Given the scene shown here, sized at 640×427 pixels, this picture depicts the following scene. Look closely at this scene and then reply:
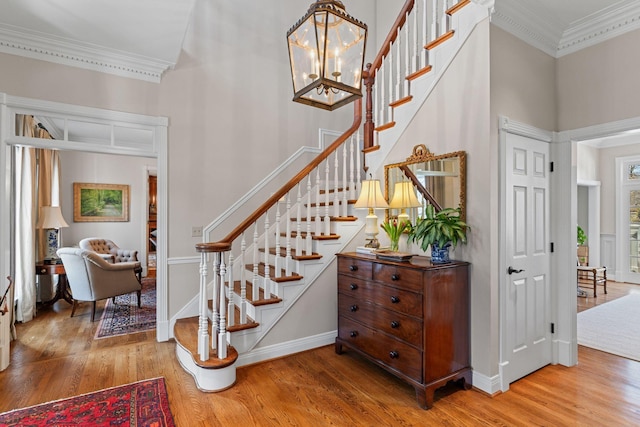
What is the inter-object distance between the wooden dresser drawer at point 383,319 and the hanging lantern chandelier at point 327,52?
1.67 metres

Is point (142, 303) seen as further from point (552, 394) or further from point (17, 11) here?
point (552, 394)

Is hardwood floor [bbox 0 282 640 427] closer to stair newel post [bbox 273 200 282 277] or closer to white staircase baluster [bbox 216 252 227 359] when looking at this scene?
white staircase baluster [bbox 216 252 227 359]

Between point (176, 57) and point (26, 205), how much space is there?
9.64 ft

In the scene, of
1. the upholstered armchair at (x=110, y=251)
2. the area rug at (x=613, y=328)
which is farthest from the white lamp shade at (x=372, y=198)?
the upholstered armchair at (x=110, y=251)

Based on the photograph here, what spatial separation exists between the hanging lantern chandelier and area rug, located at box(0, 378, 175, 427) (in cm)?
235

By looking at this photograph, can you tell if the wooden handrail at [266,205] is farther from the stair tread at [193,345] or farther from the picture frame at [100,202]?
the picture frame at [100,202]

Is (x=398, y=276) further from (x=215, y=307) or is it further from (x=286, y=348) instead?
(x=215, y=307)

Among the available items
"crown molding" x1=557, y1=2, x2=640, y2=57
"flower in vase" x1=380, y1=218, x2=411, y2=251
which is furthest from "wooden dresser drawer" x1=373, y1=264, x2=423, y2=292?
"crown molding" x1=557, y1=2, x2=640, y2=57

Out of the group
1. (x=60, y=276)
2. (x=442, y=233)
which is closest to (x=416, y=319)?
(x=442, y=233)

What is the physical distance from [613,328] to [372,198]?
3.57 meters

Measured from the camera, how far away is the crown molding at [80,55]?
2952 millimetres

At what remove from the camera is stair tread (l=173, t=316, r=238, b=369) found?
8.46 ft

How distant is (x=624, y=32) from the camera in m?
2.65

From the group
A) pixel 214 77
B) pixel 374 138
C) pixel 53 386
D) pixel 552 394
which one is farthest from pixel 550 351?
pixel 214 77
